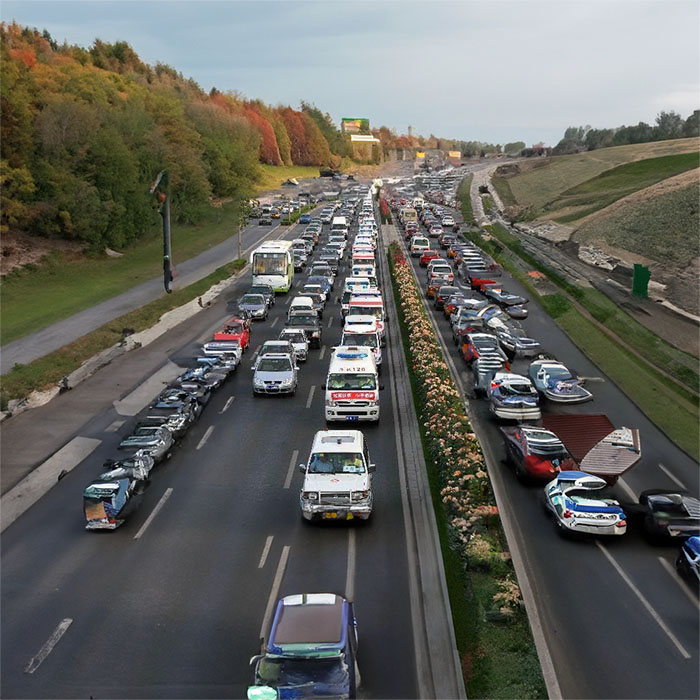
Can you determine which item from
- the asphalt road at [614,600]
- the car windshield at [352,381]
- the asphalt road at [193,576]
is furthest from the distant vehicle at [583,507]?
the car windshield at [352,381]

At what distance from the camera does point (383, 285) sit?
56.1 meters

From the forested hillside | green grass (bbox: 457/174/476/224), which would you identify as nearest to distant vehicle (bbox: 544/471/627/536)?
the forested hillside

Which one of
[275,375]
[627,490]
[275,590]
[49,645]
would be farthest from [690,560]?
[275,375]

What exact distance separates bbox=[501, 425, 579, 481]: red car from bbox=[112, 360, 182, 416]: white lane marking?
49.0ft

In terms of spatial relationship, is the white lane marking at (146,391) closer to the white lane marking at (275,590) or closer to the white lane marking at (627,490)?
the white lane marking at (275,590)

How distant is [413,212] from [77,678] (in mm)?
86461

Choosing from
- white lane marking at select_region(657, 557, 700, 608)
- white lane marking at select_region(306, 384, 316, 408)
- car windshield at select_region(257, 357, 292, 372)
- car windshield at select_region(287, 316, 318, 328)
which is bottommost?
white lane marking at select_region(306, 384, 316, 408)

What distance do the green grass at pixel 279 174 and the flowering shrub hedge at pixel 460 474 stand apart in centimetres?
11821

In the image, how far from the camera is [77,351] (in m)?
37.2

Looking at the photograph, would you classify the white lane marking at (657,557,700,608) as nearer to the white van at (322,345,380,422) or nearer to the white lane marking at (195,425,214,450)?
the white van at (322,345,380,422)

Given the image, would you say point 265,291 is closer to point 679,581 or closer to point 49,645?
point 49,645

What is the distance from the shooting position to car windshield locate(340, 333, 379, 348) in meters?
32.9

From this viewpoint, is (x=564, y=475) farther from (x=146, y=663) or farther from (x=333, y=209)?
(x=333, y=209)

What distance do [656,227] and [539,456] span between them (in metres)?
46.2
